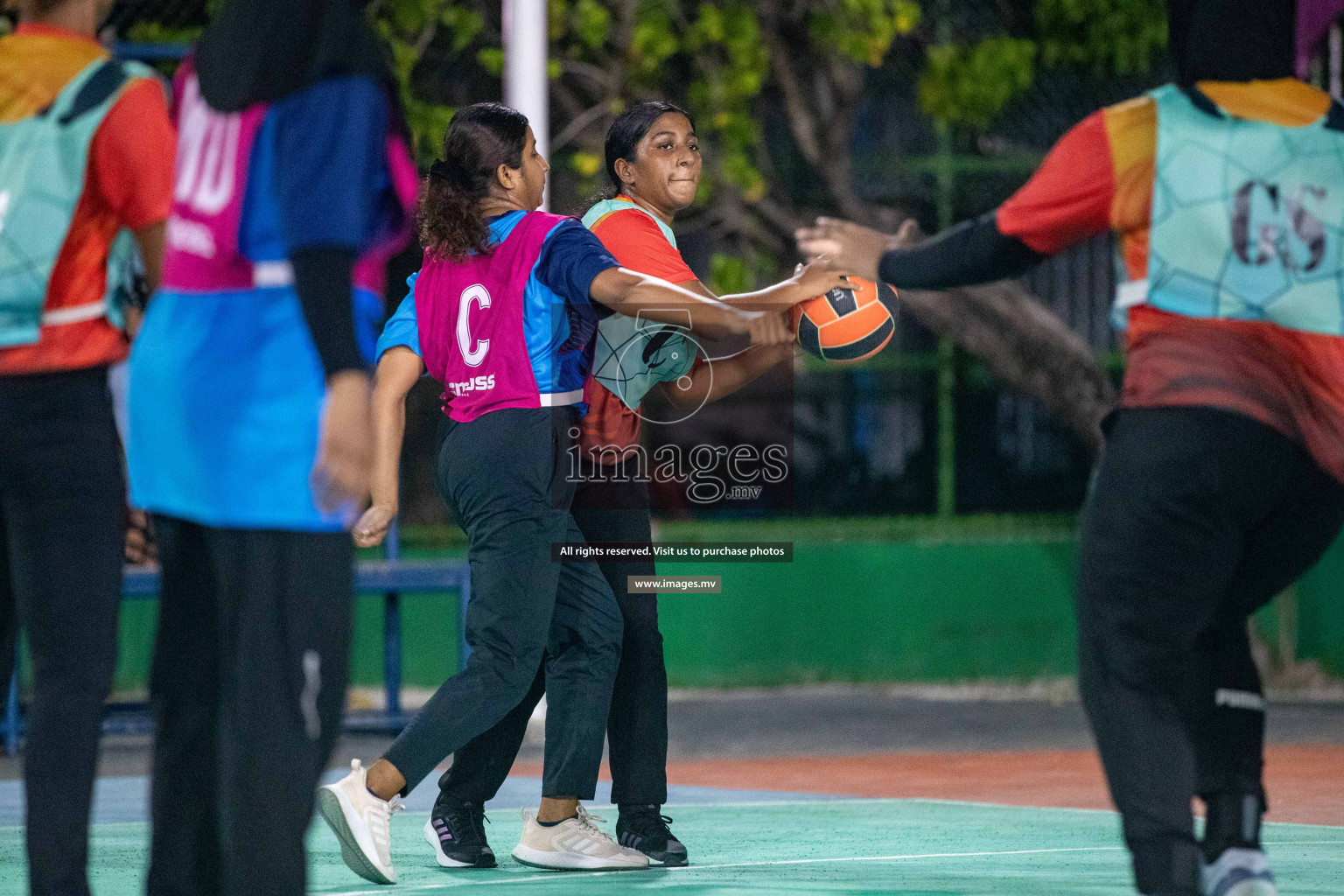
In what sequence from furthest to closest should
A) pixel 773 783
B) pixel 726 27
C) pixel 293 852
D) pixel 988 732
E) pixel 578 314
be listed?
pixel 726 27 → pixel 988 732 → pixel 773 783 → pixel 578 314 → pixel 293 852

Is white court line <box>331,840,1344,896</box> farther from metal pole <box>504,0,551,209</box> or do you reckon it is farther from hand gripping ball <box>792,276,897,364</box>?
metal pole <box>504,0,551,209</box>

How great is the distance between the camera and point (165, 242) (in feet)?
11.5

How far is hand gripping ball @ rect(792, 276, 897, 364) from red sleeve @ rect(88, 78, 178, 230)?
260 cm

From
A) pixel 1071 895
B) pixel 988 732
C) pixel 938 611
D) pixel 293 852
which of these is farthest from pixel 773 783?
pixel 293 852

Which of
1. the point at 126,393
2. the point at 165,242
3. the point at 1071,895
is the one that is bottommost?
the point at 1071,895

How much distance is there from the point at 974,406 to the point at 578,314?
8609 millimetres

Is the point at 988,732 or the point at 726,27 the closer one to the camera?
the point at 988,732

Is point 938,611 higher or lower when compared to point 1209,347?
lower

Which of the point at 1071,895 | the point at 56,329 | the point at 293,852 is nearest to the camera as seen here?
the point at 293,852

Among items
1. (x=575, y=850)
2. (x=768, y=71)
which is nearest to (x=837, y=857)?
(x=575, y=850)

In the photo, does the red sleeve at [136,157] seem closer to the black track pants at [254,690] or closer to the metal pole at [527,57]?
the black track pants at [254,690]

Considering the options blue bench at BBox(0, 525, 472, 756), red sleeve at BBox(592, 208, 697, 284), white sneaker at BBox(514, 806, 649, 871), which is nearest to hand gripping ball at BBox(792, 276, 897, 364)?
red sleeve at BBox(592, 208, 697, 284)

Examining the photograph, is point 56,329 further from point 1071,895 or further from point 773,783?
point 773,783

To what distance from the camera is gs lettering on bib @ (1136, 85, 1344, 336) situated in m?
3.80
